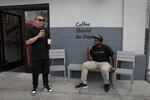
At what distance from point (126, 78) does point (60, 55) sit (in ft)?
6.25

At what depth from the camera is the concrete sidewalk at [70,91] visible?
4496 mm

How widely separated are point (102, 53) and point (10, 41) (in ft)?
12.6

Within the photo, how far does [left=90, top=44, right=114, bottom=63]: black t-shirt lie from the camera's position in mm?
5090

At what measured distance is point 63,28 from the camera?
5766mm

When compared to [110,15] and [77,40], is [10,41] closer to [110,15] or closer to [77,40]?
[77,40]

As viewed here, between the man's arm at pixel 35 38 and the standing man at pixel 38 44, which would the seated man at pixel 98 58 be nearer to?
the standing man at pixel 38 44

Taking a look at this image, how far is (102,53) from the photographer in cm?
509

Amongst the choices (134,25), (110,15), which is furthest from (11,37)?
(134,25)

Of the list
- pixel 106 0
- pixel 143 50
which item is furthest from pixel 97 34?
pixel 143 50

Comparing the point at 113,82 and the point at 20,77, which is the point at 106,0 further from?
the point at 20,77

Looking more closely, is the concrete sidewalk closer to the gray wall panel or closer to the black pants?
the black pants

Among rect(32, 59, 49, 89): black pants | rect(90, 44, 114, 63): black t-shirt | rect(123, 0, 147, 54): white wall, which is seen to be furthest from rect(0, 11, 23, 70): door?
rect(123, 0, 147, 54): white wall

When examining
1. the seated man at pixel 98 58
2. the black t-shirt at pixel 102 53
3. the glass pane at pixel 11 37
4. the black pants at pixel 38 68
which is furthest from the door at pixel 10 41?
the black t-shirt at pixel 102 53

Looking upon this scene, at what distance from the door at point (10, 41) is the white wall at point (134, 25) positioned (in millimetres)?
3921
